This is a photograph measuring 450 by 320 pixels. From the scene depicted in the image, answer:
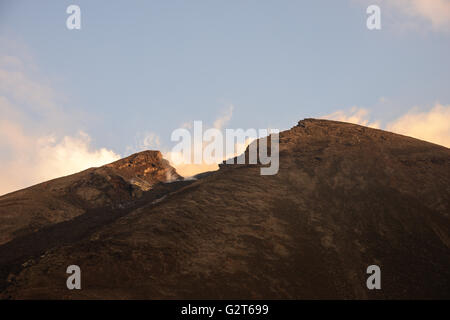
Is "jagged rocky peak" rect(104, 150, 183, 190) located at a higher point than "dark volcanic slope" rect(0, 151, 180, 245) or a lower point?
higher

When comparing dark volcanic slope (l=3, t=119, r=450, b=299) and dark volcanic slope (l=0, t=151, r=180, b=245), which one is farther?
dark volcanic slope (l=0, t=151, r=180, b=245)

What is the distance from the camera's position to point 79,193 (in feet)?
205

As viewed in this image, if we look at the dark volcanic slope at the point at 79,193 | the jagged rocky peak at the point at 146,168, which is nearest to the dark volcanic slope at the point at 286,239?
the dark volcanic slope at the point at 79,193

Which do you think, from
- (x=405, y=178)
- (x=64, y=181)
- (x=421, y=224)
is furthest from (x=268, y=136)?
(x=64, y=181)

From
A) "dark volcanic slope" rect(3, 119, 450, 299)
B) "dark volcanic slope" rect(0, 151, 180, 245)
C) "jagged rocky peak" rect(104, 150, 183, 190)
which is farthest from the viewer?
"jagged rocky peak" rect(104, 150, 183, 190)

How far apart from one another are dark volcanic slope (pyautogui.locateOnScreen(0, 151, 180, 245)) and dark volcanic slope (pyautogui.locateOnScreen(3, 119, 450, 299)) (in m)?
21.9

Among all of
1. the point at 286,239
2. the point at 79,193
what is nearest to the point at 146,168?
the point at 79,193

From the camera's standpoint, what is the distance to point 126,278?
23.5m

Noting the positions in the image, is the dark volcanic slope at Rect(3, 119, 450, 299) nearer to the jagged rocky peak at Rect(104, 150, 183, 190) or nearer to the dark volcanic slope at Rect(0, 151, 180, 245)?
the dark volcanic slope at Rect(0, 151, 180, 245)

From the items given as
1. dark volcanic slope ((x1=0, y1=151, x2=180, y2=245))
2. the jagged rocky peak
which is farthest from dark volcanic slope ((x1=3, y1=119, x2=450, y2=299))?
the jagged rocky peak

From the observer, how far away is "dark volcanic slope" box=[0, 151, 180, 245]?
5031 centimetres

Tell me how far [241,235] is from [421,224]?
16.3 meters

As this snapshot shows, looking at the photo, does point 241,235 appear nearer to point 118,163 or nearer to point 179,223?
point 179,223

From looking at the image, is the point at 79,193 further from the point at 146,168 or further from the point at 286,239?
the point at 286,239
